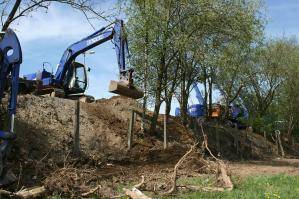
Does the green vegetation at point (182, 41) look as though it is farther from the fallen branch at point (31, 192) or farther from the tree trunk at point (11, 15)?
the fallen branch at point (31, 192)

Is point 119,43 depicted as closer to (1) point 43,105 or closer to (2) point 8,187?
(1) point 43,105

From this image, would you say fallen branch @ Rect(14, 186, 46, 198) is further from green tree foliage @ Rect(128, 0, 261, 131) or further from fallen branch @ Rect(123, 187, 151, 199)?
green tree foliage @ Rect(128, 0, 261, 131)

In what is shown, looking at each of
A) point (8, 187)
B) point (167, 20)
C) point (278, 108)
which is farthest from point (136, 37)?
point (278, 108)

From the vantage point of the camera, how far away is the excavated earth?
520 inches

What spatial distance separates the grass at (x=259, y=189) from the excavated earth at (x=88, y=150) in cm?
118

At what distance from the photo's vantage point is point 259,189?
13.1 meters

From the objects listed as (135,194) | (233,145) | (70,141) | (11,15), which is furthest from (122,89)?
(233,145)

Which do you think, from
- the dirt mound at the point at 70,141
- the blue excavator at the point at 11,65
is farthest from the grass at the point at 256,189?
the dirt mound at the point at 70,141

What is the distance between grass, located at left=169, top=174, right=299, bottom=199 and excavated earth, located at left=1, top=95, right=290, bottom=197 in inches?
46.6

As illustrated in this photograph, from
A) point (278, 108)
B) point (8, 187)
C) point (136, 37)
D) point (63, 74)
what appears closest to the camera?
point (8, 187)

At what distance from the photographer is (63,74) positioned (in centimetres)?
2530

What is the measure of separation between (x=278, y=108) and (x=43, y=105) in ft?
104

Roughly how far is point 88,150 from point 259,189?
800 cm

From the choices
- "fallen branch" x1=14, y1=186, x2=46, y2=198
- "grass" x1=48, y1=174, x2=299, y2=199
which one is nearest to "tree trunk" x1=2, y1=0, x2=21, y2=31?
"fallen branch" x1=14, y1=186, x2=46, y2=198
